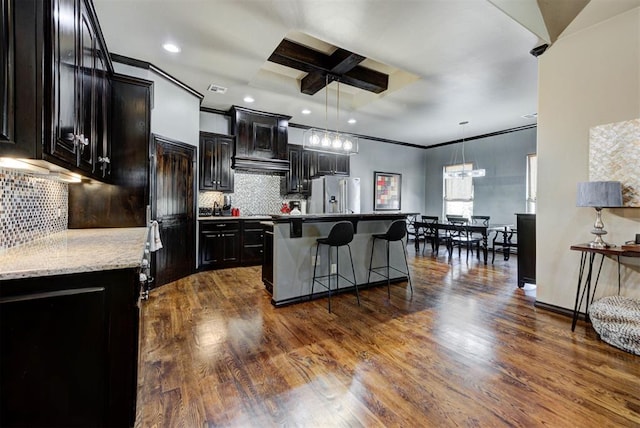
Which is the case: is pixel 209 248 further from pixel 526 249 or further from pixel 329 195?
pixel 526 249

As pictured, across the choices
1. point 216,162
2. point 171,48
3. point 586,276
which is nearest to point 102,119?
point 171,48

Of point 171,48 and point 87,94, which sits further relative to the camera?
point 171,48

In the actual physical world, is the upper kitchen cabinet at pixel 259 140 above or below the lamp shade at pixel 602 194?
above

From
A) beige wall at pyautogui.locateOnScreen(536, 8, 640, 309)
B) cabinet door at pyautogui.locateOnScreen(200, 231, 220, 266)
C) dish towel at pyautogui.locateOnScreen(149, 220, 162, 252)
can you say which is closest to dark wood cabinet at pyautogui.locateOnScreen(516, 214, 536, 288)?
beige wall at pyautogui.locateOnScreen(536, 8, 640, 309)

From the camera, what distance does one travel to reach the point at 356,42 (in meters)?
3.05

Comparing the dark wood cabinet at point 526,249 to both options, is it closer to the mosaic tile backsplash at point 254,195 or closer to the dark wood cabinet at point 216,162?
the mosaic tile backsplash at point 254,195

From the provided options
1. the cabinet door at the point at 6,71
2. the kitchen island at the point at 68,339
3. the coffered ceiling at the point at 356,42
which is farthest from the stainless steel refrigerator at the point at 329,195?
the cabinet door at the point at 6,71

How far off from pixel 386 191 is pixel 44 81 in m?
7.39

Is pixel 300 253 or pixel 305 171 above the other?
pixel 305 171

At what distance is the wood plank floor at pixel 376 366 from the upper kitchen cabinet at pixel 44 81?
149 centimetres

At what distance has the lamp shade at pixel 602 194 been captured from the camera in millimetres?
2518

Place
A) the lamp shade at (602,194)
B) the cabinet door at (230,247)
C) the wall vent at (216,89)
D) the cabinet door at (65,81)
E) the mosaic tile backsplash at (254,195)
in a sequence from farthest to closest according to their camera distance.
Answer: the mosaic tile backsplash at (254,195)
the cabinet door at (230,247)
the wall vent at (216,89)
the lamp shade at (602,194)
the cabinet door at (65,81)

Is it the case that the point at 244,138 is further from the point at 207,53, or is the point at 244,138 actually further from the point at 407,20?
the point at 407,20

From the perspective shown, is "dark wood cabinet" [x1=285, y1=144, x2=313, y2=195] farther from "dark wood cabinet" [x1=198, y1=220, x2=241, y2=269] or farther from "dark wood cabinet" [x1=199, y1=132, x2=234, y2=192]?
"dark wood cabinet" [x1=198, y1=220, x2=241, y2=269]
